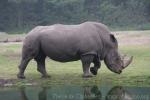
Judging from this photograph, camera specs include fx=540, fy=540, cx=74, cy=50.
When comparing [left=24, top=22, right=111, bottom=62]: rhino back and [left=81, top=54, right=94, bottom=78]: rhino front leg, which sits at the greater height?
[left=24, top=22, right=111, bottom=62]: rhino back

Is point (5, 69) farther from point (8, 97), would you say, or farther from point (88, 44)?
point (8, 97)

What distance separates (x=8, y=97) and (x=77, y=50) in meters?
3.92

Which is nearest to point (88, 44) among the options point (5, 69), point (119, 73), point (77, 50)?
point (77, 50)

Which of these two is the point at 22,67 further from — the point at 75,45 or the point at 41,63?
the point at 75,45

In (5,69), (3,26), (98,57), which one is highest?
(98,57)

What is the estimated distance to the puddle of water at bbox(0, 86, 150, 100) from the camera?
1552 cm

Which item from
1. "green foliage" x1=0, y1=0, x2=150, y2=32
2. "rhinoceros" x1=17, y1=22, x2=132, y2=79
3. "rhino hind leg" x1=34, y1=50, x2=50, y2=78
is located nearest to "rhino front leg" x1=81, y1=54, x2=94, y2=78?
"rhinoceros" x1=17, y1=22, x2=132, y2=79

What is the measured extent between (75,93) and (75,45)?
2967 millimetres

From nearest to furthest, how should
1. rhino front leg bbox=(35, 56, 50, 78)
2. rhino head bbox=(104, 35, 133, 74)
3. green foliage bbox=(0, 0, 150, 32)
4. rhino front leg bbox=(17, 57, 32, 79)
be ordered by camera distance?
rhino front leg bbox=(17, 57, 32, 79) → rhino head bbox=(104, 35, 133, 74) → rhino front leg bbox=(35, 56, 50, 78) → green foliage bbox=(0, 0, 150, 32)

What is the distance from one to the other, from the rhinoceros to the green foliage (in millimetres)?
38064

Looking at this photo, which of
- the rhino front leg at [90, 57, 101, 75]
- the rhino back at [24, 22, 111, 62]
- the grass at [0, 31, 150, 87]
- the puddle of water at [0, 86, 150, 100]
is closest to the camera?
the puddle of water at [0, 86, 150, 100]

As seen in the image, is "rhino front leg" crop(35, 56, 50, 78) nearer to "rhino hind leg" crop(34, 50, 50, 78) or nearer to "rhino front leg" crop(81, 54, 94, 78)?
"rhino hind leg" crop(34, 50, 50, 78)

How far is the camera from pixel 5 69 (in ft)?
72.6

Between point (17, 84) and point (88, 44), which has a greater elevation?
point (88, 44)
